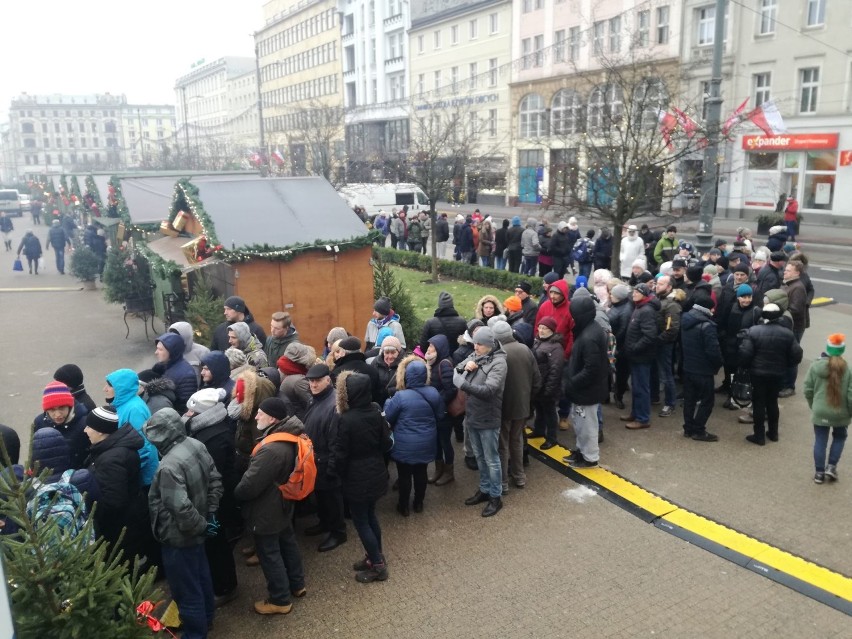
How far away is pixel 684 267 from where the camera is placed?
31.2ft

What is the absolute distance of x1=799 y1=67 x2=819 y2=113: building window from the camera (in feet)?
98.0

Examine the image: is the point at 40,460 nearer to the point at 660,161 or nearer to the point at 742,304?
the point at 742,304

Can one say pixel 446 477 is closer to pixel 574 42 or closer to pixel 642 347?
pixel 642 347

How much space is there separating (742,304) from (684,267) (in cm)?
121

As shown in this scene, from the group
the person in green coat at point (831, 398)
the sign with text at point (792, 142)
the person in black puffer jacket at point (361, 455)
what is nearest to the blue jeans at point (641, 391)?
the person in green coat at point (831, 398)

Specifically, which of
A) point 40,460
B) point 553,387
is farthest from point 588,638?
point 40,460

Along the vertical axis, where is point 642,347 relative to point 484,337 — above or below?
below

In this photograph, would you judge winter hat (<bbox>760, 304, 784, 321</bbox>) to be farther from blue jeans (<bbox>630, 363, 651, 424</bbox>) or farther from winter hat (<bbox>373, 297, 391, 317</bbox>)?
winter hat (<bbox>373, 297, 391, 317</bbox>)

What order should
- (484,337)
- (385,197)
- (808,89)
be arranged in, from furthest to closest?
(385,197) < (808,89) < (484,337)

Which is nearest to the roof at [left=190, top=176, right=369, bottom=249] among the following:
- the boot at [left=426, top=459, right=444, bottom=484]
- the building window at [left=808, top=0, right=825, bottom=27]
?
the boot at [left=426, top=459, right=444, bottom=484]

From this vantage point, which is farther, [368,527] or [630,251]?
[630,251]

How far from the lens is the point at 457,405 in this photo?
23.4ft

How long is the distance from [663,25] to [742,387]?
32.8 m

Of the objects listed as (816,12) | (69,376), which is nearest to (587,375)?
(69,376)
